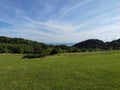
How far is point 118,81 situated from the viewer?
960 cm

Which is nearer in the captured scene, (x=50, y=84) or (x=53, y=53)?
(x=50, y=84)

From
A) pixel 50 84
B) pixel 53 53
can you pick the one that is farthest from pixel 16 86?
pixel 53 53

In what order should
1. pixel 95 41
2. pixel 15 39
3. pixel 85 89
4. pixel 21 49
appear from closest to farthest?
1. pixel 85 89
2. pixel 21 49
3. pixel 15 39
4. pixel 95 41

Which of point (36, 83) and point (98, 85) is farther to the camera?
point (36, 83)

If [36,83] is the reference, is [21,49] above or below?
above

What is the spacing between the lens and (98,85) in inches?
355

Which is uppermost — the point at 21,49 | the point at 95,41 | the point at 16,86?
the point at 95,41

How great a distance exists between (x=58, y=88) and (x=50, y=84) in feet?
3.12

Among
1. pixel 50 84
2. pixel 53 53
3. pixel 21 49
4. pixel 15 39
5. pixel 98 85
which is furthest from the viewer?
pixel 15 39

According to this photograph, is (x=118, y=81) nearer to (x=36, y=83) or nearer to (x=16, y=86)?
(x=36, y=83)

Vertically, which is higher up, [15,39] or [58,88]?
[15,39]

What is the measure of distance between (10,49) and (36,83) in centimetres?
4392

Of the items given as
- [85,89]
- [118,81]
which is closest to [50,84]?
[85,89]

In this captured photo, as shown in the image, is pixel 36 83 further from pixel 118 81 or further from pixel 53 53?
pixel 53 53
